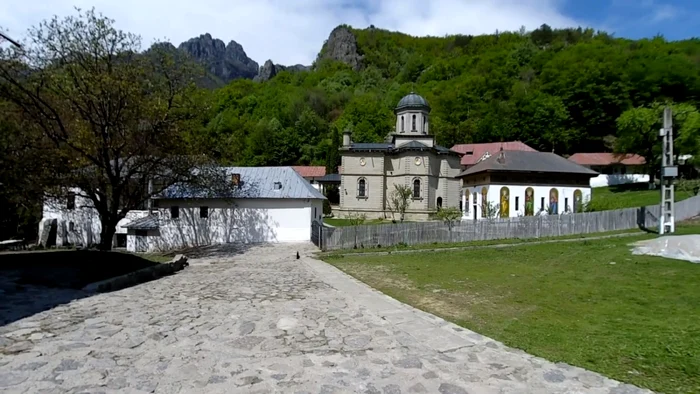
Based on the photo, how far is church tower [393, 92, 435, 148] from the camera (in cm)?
5283

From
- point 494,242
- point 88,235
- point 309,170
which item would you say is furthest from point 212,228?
point 309,170

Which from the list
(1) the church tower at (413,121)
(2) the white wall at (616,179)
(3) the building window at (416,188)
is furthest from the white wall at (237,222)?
(2) the white wall at (616,179)

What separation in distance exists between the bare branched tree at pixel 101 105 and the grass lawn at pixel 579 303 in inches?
435

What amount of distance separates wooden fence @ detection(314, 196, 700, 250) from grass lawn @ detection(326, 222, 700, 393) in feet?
19.0

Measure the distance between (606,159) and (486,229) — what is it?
51435 mm

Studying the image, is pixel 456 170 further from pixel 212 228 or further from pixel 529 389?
pixel 529 389

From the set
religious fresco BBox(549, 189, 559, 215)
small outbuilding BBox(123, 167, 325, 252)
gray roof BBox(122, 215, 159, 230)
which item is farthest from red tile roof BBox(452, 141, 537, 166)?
gray roof BBox(122, 215, 159, 230)

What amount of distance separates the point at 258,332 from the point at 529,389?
12.7 feet

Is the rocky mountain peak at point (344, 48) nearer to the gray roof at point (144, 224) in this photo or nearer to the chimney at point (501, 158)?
the chimney at point (501, 158)

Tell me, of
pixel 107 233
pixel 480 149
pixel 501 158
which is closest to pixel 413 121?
pixel 501 158

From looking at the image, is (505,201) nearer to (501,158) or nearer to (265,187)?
(501,158)

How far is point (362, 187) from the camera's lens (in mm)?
51906

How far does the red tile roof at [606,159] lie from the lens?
5993cm

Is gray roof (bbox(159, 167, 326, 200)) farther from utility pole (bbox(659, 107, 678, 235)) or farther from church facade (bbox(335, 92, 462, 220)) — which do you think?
utility pole (bbox(659, 107, 678, 235))
